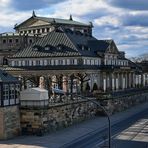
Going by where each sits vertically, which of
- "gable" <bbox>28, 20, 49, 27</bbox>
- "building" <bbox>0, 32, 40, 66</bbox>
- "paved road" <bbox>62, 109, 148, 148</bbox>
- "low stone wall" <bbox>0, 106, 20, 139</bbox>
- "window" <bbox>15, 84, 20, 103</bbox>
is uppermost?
"gable" <bbox>28, 20, 49, 27</bbox>

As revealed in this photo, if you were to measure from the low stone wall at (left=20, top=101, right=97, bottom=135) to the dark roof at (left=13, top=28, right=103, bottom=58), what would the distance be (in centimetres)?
2539

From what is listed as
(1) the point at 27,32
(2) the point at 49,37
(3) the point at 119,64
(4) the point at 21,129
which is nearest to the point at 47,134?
(4) the point at 21,129

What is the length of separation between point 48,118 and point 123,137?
36.7 ft

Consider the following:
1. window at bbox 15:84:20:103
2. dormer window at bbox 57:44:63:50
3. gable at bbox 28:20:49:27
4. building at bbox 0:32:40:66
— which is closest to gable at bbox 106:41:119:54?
dormer window at bbox 57:44:63:50

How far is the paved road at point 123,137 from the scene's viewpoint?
192 ft

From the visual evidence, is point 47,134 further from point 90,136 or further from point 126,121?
point 126,121

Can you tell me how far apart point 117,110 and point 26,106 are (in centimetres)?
3314

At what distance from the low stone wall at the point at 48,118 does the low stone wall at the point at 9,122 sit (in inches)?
50.2

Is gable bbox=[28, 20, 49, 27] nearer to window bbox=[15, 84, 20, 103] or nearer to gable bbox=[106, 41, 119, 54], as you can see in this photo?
gable bbox=[106, 41, 119, 54]

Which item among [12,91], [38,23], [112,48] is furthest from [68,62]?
[38,23]

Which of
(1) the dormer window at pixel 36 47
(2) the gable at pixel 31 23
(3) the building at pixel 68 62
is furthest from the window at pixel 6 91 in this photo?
(2) the gable at pixel 31 23

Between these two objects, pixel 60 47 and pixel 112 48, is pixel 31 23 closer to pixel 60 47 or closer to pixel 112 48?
pixel 112 48

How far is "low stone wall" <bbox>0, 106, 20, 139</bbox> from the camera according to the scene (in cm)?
6304

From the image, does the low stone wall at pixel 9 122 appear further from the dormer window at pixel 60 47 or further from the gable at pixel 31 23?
the gable at pixel 31 23
